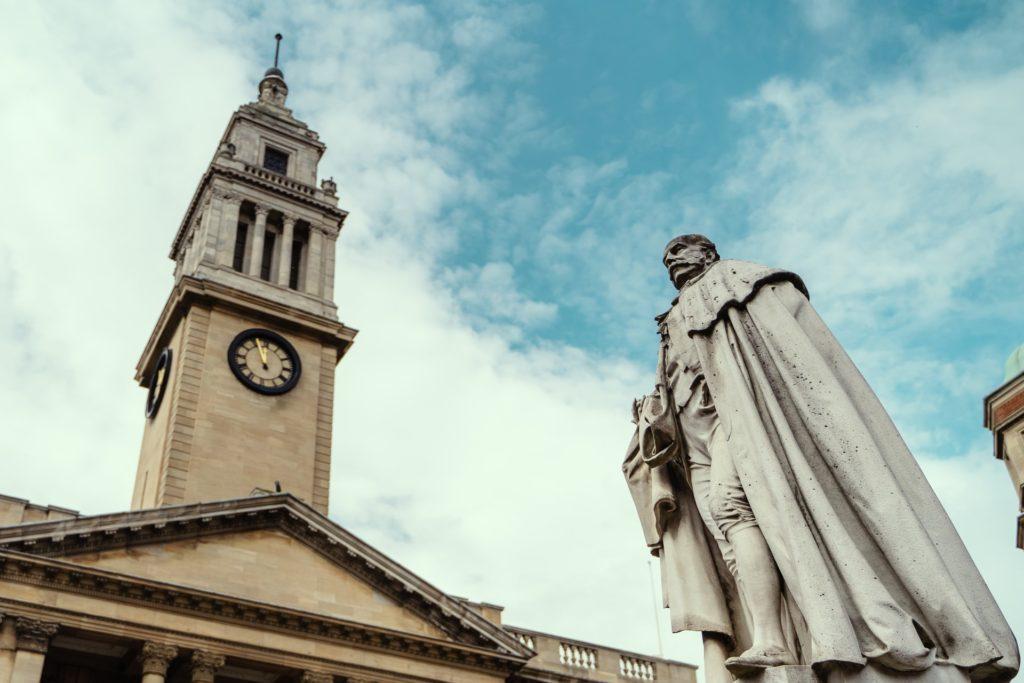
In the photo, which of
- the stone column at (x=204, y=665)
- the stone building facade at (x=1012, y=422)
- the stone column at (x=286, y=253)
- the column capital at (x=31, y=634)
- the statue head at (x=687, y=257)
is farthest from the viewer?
A: the stone column at (x=286, y=253)

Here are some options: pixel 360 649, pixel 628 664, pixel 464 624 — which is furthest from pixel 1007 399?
pixel 360 649

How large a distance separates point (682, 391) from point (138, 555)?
77.3 feet

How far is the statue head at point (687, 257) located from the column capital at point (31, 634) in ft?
73.3

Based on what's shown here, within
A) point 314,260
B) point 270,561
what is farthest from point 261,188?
point 270,561

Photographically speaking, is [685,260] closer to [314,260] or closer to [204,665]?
[204,665]

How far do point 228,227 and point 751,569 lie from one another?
3879cm

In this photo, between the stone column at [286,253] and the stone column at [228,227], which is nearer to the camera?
the stone column at [228,227]

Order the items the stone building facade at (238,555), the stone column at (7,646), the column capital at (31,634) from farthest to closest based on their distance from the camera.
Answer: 1. the stone building facade at (238,555)
2. the column capital at (31,634)
3. the stone column at (7,646)

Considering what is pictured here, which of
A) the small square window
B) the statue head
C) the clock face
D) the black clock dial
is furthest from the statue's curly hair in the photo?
the small square window

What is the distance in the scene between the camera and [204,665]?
82.1 feet

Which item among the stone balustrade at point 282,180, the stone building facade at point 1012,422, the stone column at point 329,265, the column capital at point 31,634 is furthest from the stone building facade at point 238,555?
the stone building facade at point 1012,422

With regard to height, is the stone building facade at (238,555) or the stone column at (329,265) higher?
the stone column at (329,265)

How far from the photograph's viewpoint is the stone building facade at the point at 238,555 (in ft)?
80.6

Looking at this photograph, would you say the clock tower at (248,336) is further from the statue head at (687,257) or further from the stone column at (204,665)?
the statue head at (687,257)
